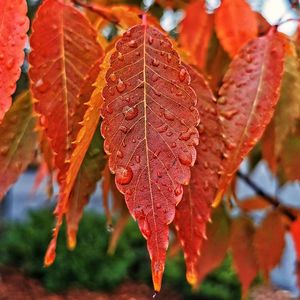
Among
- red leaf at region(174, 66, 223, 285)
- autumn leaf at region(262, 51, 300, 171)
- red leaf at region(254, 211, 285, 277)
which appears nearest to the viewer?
red leaf at region(174, 66, 223, 285)

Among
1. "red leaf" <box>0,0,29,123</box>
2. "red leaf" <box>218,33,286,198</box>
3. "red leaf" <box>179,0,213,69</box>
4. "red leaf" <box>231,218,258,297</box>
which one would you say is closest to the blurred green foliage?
"red leaf" <box>231,218,258,297</box>

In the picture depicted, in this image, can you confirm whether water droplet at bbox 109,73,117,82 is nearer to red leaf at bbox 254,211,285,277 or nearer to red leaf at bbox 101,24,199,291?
red leaf at bbox 101,24,199,291

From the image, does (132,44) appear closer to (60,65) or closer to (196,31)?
(60,65)

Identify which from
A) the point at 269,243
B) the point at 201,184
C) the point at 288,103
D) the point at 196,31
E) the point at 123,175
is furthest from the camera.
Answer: the point at 269,243

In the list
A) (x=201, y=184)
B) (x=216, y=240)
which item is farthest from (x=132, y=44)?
(x=216, y=240)

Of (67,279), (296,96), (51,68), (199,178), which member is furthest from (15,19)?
(67,279)

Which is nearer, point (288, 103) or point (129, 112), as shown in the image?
point (129, 112)

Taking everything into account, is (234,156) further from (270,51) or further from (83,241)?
(83,241)
